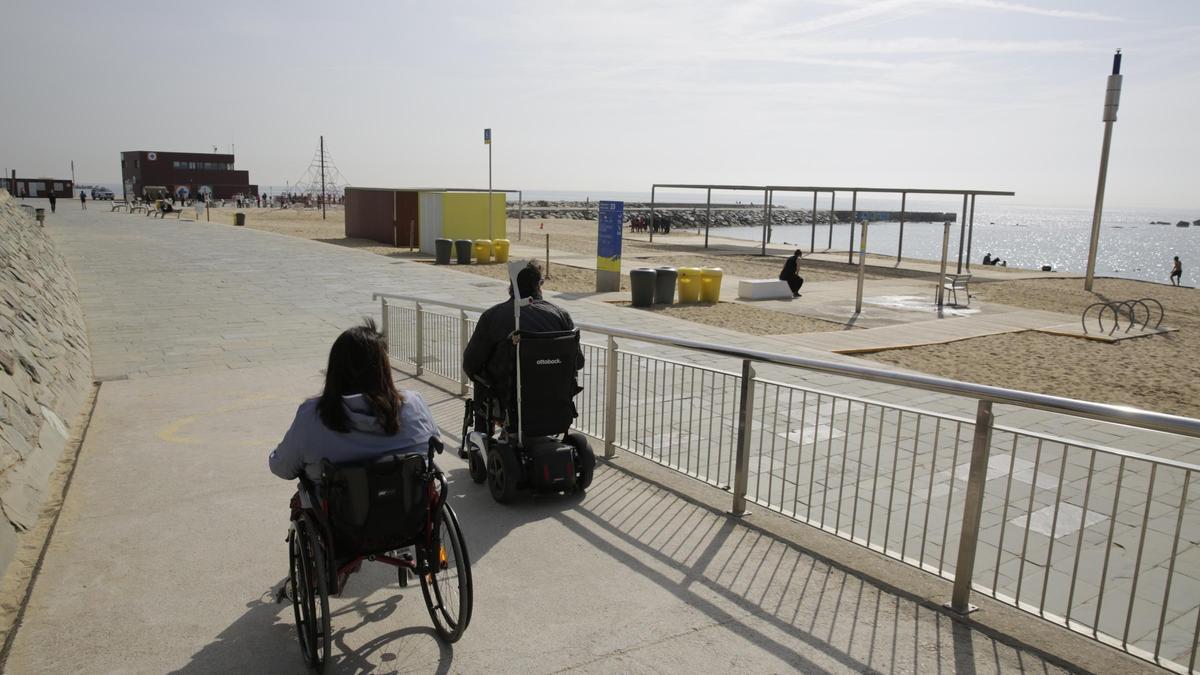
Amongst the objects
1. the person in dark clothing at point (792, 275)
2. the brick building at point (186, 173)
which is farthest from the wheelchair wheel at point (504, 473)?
Answer: the brick building at point (186, 173)

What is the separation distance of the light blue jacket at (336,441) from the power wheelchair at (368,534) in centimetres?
7

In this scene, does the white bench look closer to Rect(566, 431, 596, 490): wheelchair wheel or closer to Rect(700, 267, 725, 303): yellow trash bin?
Rect(700, 267, 725, 303): yellow trash bin

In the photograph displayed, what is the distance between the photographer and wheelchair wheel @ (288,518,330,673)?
3150 mm

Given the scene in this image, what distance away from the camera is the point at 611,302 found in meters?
17.3

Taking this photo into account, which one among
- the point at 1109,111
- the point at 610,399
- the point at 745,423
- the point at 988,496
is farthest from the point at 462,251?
the point at 745,423

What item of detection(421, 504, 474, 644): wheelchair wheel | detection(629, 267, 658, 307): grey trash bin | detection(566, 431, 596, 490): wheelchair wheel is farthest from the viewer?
detection(629, 267, 658, 307): grey trash bin

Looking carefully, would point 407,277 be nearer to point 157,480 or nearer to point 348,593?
point 157,480

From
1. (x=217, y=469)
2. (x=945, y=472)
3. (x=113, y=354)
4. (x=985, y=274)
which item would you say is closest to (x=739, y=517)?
(x=945, y=472)

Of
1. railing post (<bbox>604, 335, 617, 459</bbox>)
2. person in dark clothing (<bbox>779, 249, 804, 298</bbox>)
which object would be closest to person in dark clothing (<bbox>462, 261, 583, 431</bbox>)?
railing post (<bbox>604, 335, 617, 459</bbox>)

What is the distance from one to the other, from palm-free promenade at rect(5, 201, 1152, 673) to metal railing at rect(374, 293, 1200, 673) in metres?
0.25

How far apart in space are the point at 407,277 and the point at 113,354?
33.5ft

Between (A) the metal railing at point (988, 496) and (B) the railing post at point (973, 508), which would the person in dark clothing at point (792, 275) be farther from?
(B) the railing post at point (973, 508)

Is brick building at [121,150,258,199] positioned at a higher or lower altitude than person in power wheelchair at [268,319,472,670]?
higher

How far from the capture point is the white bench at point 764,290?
1839 centimetres
